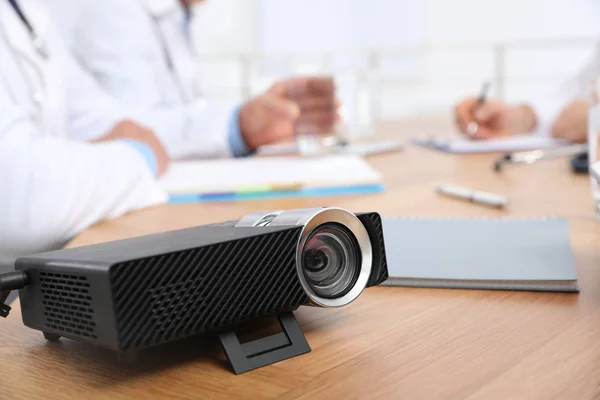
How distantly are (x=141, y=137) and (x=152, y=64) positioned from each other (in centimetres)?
77

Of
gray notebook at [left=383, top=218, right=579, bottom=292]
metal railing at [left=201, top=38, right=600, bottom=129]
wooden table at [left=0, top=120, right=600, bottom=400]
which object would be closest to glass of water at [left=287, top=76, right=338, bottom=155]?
gray notebook at [left=383, top=218, right=579, bottom=292]

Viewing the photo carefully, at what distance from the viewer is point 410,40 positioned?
365 cm

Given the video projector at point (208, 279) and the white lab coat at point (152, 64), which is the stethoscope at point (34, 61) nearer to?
the white lab coat at point (152, 64)

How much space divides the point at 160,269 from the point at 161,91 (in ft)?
4.90

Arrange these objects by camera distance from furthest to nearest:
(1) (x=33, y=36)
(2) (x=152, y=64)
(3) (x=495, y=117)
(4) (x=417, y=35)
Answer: (4) (x=417, y=35)
(2) (x=152, y=64)
(3) (x=495, y=117)
(1) (x=33, y=36)

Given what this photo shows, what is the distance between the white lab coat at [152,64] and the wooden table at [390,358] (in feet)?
3.00

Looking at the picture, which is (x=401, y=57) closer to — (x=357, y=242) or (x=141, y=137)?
(x=141, y=137)

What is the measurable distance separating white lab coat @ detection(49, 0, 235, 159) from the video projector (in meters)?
0.94

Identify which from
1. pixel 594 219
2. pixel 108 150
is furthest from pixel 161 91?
pixel 594 219

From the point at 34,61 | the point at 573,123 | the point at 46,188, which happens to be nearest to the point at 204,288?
the point at 46,188

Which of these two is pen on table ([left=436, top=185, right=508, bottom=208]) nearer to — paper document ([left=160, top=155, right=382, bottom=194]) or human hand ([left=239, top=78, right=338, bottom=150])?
paper document ([left=160, top=155, right=382, bottom=194])

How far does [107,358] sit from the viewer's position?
0.36 meters

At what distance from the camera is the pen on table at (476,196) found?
75 cm

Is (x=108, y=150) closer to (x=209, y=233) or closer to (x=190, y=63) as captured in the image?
(x=209, y=233)
